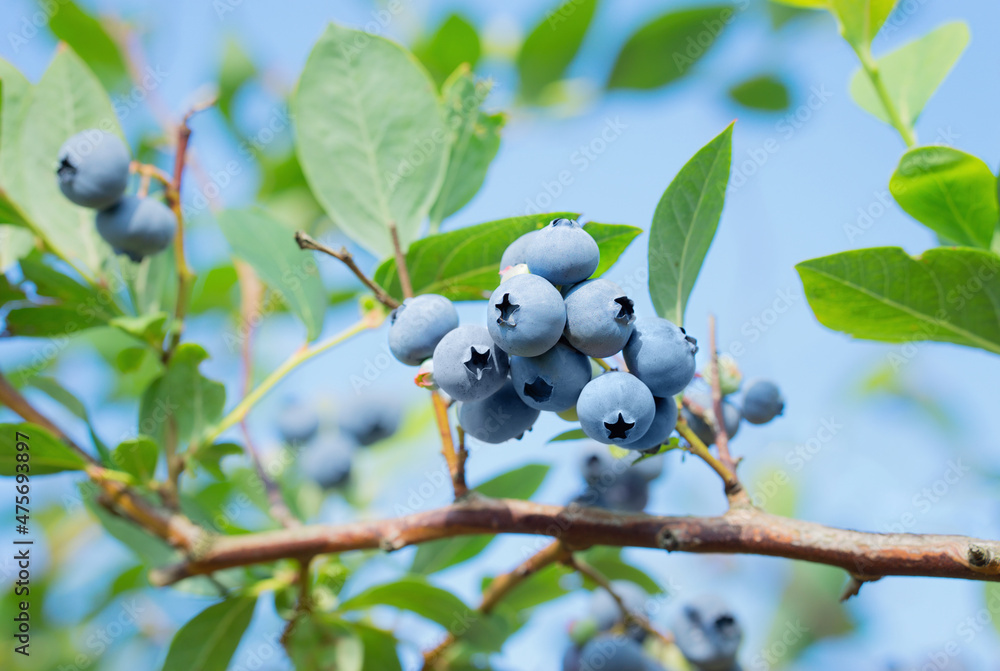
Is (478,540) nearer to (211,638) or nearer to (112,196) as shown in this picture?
(211,638)

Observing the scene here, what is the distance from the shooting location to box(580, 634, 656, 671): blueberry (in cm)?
159

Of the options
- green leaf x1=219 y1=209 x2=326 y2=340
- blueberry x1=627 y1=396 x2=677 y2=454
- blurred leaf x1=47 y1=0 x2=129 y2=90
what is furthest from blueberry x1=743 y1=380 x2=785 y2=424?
blurred leaf x1=47 y1=0 x2=129 y2=90

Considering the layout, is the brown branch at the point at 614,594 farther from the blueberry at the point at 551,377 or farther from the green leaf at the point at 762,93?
the green leaf at the point at 762,93

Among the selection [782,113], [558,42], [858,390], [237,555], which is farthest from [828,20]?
[237,555]

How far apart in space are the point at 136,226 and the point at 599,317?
967 millimetres

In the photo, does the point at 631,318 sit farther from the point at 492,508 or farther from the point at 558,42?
the point at 558,42

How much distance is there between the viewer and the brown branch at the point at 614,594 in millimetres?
1364

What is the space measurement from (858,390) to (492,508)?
2576mm

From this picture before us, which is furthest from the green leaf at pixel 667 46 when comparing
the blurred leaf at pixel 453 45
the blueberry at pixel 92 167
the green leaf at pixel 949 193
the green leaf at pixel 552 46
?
the blueberry at pixel 92 167

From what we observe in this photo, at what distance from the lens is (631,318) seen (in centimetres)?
93

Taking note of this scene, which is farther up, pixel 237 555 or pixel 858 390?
pixel 237 555

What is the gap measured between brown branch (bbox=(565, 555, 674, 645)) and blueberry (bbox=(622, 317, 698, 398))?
0.44 metres

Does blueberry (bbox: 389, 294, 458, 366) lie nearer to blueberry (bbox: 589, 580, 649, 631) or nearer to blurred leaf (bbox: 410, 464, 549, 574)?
blurred leaf (bbox: 410, 464, 549, 574)

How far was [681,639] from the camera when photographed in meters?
1.58
